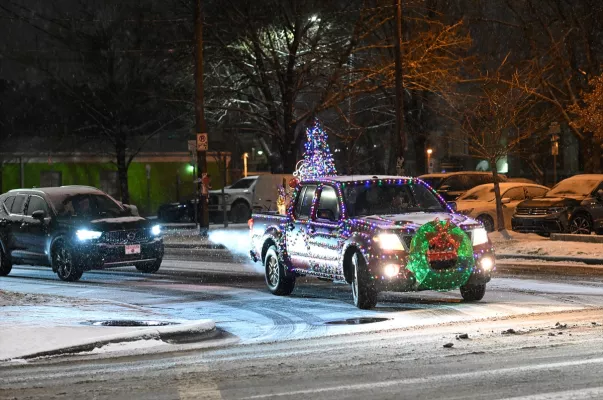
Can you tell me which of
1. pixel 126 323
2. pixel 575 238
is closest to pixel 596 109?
pixel 575 238

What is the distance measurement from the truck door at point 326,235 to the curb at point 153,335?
9.46ft

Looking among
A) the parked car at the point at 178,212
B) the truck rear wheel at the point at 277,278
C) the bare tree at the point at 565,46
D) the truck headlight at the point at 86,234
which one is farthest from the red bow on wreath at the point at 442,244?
the parked car at the point at 178,212

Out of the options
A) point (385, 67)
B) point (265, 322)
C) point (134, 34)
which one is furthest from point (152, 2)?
point (265, 322)

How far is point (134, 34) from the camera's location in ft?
168

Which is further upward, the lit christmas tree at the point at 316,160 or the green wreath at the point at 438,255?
the lit christmas tree at the point at 316,160

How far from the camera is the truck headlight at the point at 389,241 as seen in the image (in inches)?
557

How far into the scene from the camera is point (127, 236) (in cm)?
2067

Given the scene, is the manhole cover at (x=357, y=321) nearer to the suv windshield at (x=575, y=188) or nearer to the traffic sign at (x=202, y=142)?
the suv windshield at (x=575, y=188)

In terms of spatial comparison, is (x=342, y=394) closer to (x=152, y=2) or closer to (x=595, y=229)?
(x=595, y=229)

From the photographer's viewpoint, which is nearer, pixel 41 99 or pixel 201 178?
pixel 201 178

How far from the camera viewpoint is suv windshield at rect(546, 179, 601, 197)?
28.8 meters

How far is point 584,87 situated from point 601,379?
106 ft

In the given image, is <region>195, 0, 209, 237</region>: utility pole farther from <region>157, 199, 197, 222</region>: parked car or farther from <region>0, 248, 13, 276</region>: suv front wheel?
<region>157, 199, 197, 222</region>: parked car

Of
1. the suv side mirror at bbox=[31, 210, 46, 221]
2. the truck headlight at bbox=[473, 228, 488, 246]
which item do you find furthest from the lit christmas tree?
the truck headlight at bbox=[473, 228, 488, 246]
